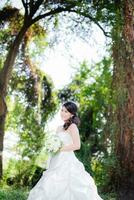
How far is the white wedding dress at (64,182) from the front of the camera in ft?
21.8

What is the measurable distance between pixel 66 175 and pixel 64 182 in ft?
0.30

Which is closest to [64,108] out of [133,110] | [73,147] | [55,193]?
[73,147]

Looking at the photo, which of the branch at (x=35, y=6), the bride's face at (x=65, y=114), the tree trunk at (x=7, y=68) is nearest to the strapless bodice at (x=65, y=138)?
the bride's face at (x=65, y=114)

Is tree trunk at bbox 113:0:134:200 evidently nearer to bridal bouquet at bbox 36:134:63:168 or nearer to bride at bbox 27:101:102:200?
bride at bbox 27:101:102:200

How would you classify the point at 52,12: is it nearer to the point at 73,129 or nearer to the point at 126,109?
the point at 126,109

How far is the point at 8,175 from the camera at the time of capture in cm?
1764

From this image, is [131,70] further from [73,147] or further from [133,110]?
[73,147]

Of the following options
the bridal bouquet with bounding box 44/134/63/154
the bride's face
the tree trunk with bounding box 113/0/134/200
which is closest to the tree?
the tree trunk with bounding box 113/0/134/200

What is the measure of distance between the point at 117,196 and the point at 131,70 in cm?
267

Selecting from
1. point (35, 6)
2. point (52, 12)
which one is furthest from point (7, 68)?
point (52, 12)

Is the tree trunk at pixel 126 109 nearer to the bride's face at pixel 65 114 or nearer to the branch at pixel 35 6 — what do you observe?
the bride's face at pixel 65 114

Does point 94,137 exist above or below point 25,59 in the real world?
below

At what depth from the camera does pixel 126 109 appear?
11.6m

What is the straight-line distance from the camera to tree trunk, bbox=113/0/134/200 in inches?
456
